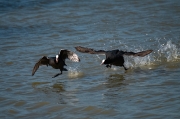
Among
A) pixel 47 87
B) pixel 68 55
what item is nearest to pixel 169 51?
pixel 68 55

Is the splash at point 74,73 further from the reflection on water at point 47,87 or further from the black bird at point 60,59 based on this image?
the reflection on water at point 47,87

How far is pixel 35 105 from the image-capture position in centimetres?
904

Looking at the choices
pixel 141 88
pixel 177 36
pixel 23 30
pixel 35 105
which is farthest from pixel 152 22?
pixel 35 105

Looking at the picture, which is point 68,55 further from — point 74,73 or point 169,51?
point 169,51

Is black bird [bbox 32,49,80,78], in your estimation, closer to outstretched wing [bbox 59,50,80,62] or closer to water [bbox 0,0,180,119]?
outstretched wing [bbox 59,50,80,62]

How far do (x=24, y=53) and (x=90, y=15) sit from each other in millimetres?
4157

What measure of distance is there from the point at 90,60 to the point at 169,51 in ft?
6.09

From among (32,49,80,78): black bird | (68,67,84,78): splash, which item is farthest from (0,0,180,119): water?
(32,49,80,78): black bird

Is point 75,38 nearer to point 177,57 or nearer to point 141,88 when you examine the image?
point 177,57

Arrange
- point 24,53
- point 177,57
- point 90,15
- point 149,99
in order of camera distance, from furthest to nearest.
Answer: point 90,15 → point 24,53 → point 177,57 → point 149,99

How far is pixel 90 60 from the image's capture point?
11938 millimetres

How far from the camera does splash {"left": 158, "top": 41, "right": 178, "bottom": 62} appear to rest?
11531 mm

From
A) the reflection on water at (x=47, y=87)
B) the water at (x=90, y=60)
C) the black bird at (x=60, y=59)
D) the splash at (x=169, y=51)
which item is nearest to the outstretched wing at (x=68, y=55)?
the black bird at (x=60, y=59)

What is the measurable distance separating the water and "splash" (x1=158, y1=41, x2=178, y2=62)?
0.02 metres
